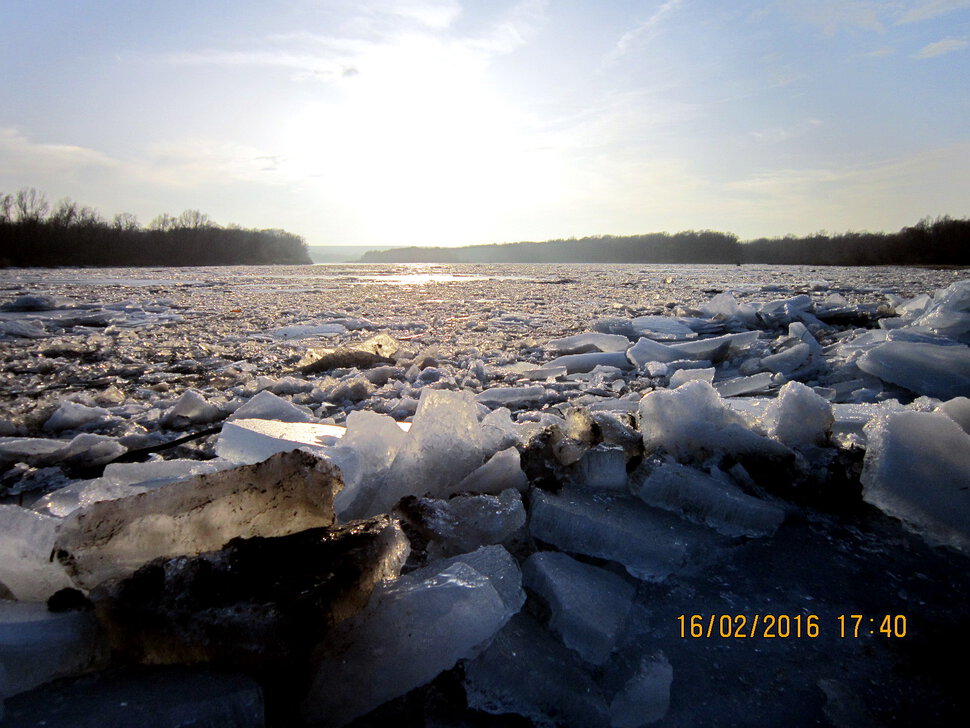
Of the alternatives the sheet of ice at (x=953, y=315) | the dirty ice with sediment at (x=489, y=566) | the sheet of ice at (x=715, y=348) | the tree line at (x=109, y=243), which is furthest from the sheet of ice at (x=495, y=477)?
the tree line at (x=109, y=243)

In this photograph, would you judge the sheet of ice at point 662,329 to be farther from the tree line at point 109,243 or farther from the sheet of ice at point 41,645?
the tree line at point 109,243

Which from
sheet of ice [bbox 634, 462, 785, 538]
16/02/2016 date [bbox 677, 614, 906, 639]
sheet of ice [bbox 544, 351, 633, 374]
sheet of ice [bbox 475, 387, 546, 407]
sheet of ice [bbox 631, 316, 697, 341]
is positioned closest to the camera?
16/02/2016 date [bbox 677, 614, 906, 639]

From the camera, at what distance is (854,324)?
13.9 feet

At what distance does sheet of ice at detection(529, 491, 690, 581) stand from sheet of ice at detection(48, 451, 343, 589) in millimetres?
428

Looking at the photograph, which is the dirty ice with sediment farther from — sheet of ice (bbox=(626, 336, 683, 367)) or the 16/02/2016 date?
sheet of ice (bbox=(626, 336, 683, 367))

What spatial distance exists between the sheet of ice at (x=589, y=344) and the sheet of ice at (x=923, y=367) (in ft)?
4.80

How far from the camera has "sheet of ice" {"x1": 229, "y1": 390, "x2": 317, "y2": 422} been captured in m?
1.78

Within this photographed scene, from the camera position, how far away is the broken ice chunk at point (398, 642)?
0.69m

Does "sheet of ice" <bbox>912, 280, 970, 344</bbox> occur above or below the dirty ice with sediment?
above

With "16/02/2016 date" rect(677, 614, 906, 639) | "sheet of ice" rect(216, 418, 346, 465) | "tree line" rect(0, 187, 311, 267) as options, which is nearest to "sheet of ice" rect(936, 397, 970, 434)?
"16/02/2016 date" rect(677, 614, 906, 639)

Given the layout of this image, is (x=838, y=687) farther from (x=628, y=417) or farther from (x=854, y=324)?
(x=854, y=324)

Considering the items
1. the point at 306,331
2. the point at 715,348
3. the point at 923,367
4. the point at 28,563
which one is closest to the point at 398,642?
the point at 28,563

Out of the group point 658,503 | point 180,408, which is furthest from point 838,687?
point 180,408

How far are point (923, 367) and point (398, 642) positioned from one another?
239 cm
